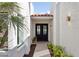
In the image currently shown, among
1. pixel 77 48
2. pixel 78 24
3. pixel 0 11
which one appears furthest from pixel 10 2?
pixel 77 48

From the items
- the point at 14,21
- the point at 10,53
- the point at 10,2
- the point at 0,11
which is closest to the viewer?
the point at 14,21

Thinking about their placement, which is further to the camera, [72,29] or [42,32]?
[42,32]

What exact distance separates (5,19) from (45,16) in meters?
11.4

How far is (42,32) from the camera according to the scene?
67.9 feet

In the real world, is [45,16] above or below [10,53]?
above

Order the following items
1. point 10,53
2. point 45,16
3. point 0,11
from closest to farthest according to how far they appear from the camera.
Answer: point 0,11 < point 10,53 < point 45,16

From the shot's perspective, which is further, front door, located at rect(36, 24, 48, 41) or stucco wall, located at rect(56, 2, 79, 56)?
front door, located at rect(36, 24, 48, 41)

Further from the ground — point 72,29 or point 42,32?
point 72,29

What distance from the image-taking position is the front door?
20.5m

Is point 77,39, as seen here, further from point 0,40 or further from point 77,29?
point 0,40

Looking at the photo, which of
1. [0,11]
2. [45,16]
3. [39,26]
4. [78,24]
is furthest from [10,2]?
[39,26]

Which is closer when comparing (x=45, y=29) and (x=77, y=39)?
(x=77, y=39)

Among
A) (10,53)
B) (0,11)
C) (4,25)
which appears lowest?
(10,53)

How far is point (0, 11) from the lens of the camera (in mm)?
4008
